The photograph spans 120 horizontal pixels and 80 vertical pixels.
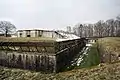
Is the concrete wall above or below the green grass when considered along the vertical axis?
above

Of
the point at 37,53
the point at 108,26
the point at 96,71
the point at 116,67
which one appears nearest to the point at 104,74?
the point at 96,71

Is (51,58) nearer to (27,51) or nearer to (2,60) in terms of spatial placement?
(27,51)

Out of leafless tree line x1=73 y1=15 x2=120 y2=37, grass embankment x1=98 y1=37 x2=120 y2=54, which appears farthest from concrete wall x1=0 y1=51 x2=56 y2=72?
leafless tree line x1=73 y1=15 x2=120 y2=37

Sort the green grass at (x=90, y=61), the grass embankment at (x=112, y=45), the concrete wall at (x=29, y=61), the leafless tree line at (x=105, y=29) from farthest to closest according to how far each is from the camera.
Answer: the leafless tree line at (x=105, y=29), the grass embankment at (x=112, y=45), the green grass at (x=90, y=61), the concrete wall at (x=29, y=61)

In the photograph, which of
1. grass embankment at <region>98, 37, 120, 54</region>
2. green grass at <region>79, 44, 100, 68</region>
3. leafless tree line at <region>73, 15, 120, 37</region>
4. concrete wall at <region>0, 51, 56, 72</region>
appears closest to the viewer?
concrete wall at <region>0, 51, 56, 72</region>

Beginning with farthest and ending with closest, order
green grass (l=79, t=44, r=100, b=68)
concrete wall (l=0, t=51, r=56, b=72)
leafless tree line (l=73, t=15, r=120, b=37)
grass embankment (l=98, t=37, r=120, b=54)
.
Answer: leafless tree line (l=73, t=15, r=120, b=37) → grass embankment (l=98, t=37, r=120, b=54) → green grass (l=79, t=44, r=100, b=68) → concrete wall (l=0, t=51, r=56, b=72)

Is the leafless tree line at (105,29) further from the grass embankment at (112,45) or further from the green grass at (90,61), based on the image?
the green grass at (90,61)

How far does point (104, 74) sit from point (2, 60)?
8021 millimetres

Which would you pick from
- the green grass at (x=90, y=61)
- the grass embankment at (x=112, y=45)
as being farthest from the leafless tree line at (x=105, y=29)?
the green grass at (x=90, y=61)

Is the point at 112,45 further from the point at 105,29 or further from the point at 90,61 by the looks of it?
the point at 105,29

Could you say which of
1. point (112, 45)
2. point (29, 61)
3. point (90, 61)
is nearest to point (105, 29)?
point (112, 45)

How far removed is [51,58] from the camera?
868cm

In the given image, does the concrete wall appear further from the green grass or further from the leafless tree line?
the leafless tree line

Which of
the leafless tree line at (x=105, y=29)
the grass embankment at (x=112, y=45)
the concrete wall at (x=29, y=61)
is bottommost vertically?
the concrete wall at (x=29, y=61)
